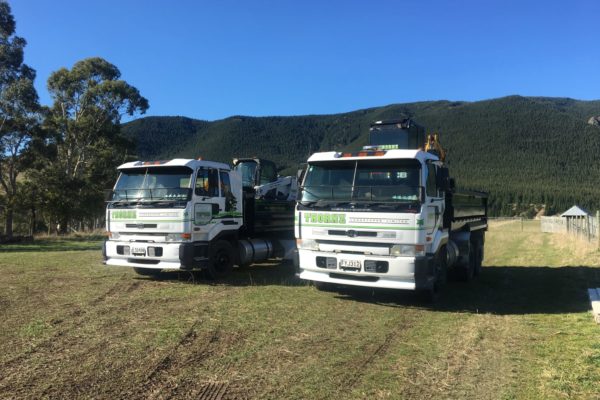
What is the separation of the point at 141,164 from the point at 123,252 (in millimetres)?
1889

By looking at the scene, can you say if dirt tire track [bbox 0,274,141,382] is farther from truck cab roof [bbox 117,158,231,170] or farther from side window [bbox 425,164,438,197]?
side window [bbox 425,164,438,197]

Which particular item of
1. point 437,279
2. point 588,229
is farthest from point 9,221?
point 588,229

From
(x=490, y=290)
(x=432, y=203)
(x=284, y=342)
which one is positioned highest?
(x=432, y=203)

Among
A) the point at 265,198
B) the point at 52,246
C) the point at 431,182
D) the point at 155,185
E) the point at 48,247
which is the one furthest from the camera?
the point at 52,246

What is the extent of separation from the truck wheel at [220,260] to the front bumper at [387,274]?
106 inches

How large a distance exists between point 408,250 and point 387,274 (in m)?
0.50

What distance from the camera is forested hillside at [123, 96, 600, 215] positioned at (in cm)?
10575

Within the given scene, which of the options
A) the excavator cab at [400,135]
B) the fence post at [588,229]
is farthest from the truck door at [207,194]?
the fence post at [588,229]

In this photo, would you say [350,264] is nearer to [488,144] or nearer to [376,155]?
[376,155]

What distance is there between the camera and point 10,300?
25.0ft

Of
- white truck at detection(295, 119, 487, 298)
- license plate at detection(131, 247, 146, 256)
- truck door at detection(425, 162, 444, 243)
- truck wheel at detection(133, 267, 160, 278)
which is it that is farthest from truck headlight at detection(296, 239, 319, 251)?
truck wheel at detection(133, 267, 160, 278)

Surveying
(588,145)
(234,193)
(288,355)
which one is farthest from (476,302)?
(588,145)

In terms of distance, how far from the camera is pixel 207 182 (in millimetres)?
9828

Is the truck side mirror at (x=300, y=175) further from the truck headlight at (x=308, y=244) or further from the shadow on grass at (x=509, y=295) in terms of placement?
the shadow on grass at (x=509, y=295)
